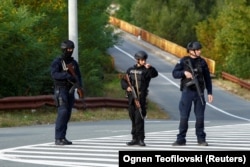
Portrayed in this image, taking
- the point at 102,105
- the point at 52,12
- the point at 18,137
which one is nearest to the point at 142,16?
the point at 52,12

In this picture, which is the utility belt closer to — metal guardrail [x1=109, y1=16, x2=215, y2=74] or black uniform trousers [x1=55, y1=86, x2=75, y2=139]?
black uniform trousers [x1=55, y1=86, x2=75, y2=139]

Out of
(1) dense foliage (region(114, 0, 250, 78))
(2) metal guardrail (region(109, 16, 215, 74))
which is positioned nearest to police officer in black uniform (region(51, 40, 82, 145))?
(1) dense foliage (region(114, 0, 250, 78))

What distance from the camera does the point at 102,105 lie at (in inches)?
1192

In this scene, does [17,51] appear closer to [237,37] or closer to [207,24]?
[237,37]

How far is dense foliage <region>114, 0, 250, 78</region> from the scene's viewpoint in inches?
2211

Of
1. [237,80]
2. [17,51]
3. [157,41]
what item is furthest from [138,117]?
[157,41]

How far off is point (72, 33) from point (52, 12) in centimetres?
1030

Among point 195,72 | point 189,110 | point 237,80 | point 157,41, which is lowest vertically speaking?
point 157,41

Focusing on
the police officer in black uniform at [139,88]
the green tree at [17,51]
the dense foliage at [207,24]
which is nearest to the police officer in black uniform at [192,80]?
the police officer in black uniform at [139,88]

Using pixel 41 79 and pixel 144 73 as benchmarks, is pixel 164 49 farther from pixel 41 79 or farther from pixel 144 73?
pixel 144 73

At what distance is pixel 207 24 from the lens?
74000mm

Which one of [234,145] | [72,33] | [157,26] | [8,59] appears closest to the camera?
[234,145]

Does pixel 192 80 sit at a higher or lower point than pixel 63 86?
higher

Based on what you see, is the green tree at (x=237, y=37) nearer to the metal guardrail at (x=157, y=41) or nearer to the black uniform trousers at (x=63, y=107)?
the metal guardrail at (x=157, y=41)
